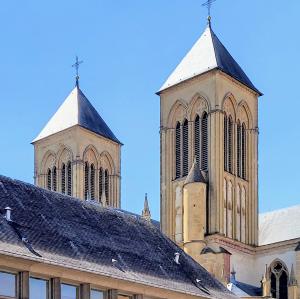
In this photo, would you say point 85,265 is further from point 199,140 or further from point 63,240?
point 199,140

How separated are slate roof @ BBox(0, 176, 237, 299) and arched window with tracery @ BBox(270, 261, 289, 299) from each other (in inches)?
1755

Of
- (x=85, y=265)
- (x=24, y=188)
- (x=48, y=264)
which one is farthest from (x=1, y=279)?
(x=24, y=188)

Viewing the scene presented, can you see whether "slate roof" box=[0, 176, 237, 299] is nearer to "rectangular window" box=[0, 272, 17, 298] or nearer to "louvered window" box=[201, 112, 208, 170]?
"rectangular window" box=[0, 272, 17, 298]

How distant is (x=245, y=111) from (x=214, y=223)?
1220 centimetres

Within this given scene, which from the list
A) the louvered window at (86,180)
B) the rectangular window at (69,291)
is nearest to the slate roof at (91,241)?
the rectangular window at (69,291)

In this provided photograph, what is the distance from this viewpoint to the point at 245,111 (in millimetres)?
90250

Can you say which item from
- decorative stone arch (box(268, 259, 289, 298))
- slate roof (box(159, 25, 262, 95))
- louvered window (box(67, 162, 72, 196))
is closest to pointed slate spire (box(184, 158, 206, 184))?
slate roof (box(159, 25, 262, 95))

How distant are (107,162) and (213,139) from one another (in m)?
21.7

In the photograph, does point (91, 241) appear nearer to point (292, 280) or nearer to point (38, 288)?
point (38, 288)

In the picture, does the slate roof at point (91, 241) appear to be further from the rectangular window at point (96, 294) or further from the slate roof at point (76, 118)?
the slate roof at point (76, 118)

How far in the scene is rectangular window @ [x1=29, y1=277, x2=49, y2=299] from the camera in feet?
106

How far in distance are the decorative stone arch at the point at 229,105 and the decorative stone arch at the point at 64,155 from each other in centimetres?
1970

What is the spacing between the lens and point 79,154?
100 meters

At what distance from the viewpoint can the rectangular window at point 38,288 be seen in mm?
32406
